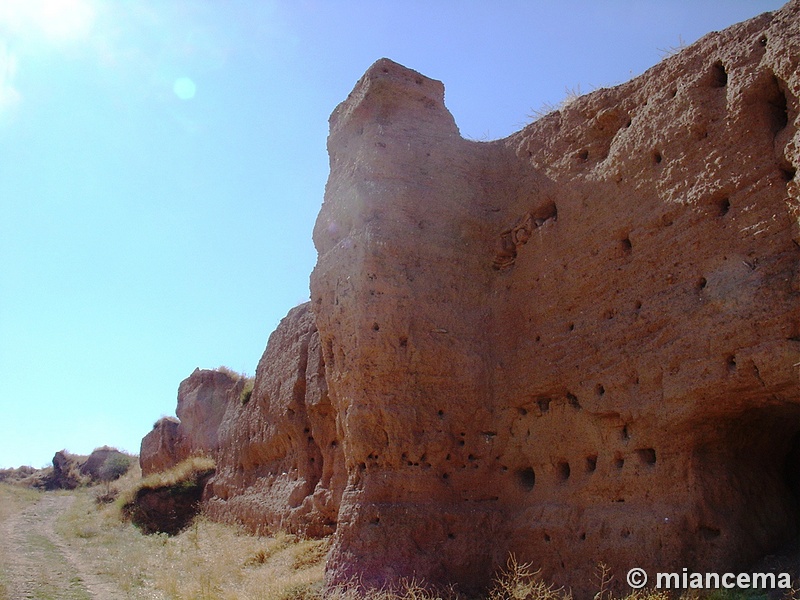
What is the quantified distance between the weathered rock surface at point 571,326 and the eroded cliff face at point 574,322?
0.09 feet

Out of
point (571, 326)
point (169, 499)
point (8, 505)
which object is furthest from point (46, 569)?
point (8, 505)

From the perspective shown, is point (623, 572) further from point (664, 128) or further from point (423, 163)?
point (423, 163)

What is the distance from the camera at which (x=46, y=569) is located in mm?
11555

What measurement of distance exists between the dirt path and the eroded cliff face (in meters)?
4.46

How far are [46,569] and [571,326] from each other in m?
9.86

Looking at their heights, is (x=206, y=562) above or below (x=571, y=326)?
below

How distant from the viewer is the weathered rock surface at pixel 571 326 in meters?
6.44

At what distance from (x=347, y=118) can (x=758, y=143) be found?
6109 mm

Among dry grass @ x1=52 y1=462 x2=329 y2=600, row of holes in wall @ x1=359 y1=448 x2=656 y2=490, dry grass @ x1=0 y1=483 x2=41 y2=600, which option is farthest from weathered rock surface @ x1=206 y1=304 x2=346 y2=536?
dry grass @ x1=0 y1=483 x2=41 y2=600

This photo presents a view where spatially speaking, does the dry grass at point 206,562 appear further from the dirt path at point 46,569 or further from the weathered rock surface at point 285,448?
the weathered rock surface at point 285,448

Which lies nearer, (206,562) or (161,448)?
(206,562)

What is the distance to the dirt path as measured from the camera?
9734mm

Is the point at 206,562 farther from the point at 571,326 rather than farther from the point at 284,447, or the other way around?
the point at 571,326

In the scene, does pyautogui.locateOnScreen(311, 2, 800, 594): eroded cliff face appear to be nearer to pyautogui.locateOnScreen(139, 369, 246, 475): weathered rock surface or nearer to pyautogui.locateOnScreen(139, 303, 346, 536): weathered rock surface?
pyautogui.locateOnScreen(139, 303, 346, 536): weathered rock surface
